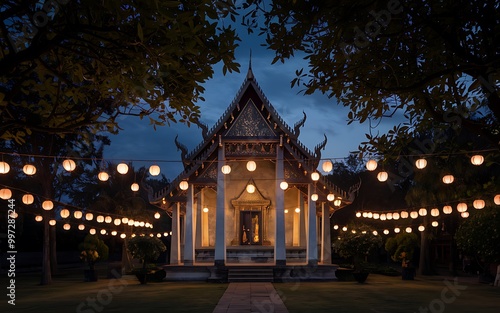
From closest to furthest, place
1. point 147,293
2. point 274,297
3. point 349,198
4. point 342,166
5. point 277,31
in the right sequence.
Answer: point 277,31, point 274,297, point 147,293, point 349,198, point 342,166

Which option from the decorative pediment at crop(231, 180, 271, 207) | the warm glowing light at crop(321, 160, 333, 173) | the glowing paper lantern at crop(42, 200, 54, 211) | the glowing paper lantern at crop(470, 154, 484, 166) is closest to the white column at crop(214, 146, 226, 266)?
the decorative pediment at crop(231, 180, 271, 207)

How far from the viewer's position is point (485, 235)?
24297mm

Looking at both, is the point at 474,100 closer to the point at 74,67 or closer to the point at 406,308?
the point at 74,67

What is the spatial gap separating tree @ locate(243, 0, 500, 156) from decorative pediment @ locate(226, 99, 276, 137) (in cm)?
1703

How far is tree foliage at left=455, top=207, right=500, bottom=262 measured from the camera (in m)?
23.9

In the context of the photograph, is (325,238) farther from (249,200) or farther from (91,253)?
(91,253)

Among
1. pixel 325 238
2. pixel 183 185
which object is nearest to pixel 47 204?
pixel 183 185

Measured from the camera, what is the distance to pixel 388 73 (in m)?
8.38

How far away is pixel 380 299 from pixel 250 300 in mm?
4784

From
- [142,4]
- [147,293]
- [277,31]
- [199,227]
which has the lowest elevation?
[147,293]

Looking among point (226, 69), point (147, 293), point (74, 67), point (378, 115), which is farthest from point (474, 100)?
point (147, 293)

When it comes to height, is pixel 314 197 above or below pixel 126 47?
below

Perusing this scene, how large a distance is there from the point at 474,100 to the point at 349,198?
61.4 feet

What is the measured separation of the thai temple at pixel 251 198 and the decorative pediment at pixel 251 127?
0.17ft
